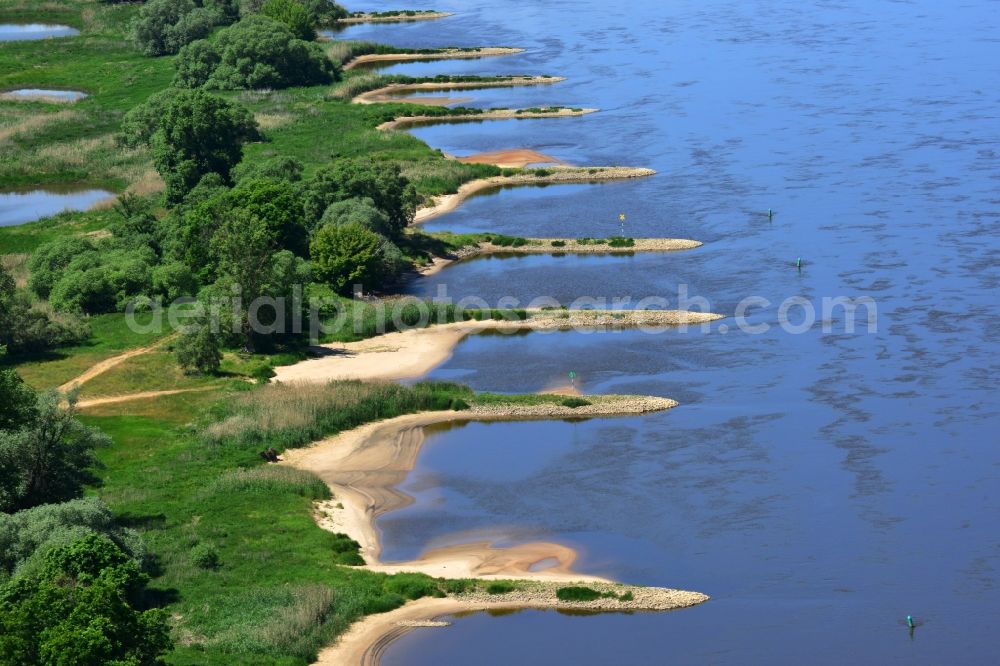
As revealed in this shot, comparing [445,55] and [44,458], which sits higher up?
[445,55]

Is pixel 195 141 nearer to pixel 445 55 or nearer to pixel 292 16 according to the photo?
pixel 292 16

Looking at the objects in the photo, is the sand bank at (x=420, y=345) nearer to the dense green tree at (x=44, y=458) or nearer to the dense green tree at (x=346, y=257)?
the dense green tree at (x=346, y=257)

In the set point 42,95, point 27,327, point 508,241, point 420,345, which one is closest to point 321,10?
point 42,95

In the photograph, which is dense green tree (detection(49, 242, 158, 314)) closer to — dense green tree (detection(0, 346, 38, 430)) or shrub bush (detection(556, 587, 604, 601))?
dense green tree (detection(0, 346, 38, 430))

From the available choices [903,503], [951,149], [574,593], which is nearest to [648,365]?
[903,503]

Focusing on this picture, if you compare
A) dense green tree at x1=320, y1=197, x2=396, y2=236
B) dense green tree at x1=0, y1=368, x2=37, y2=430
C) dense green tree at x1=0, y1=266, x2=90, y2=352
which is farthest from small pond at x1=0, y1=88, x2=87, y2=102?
dense green tree at x1=0, y1=368, x2=37, y2=430

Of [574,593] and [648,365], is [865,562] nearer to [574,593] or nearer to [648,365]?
[574,593]

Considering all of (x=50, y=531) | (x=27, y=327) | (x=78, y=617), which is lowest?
(x=50, y=531)

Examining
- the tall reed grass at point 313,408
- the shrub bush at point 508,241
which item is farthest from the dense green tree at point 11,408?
the shrub bush at point 508,241
